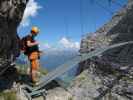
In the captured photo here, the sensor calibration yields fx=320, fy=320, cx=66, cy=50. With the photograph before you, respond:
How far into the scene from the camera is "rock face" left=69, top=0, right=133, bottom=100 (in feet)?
63.6

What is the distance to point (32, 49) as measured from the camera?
19656 mm

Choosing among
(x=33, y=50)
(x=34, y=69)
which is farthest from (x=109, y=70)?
(x=33, y=50)

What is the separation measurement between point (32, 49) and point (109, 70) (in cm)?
570

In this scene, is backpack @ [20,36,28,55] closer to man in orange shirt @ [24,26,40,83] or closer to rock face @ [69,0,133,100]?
man in orange shirt @ [24,26,40,83]

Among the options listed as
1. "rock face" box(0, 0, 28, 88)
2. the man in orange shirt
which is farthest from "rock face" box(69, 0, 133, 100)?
"rock face" box(0, 0, 28, 88)

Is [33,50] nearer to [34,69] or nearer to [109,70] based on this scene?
[34,69]

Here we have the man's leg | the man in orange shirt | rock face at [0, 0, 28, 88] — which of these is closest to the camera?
rock face at [0, 0, 28, 88]

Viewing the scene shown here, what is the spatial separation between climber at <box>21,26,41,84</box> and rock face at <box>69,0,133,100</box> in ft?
9.57


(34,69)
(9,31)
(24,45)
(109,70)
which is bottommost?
(109,70)

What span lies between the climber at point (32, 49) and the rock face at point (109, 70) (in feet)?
A: 9.57

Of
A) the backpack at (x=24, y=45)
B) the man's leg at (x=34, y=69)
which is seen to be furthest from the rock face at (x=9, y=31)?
the man's leg at (x=34, y=69)

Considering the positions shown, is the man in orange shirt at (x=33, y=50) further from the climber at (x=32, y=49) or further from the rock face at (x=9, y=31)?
the rock face at (x=9, y=31)

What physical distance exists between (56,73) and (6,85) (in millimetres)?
3282

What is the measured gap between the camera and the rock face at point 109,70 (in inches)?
764
